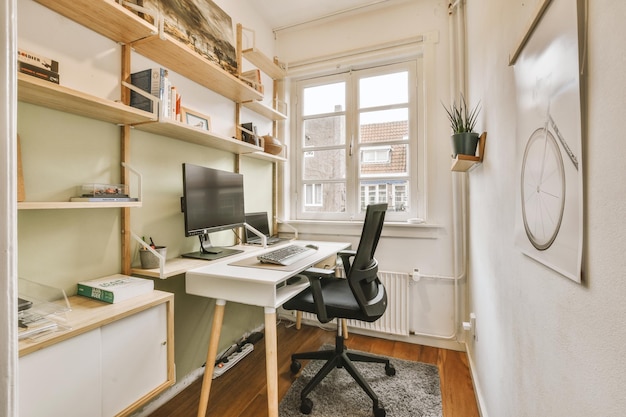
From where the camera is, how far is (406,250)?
2479 mm

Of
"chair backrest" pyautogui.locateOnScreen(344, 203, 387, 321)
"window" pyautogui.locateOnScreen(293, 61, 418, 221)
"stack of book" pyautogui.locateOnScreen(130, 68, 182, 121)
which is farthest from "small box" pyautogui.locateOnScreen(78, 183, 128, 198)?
"window" pyautogui.locateOnScreen(293, 61, 418, 221)

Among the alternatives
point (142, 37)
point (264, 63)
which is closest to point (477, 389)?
point (142, 37)

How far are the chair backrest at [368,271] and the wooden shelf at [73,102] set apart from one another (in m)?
1.23

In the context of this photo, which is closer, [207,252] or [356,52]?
[207,252]

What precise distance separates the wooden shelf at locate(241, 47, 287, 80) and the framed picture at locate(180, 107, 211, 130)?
0.74 m

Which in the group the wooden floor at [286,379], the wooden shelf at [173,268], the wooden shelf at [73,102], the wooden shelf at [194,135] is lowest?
the wooden floor at [286,379]

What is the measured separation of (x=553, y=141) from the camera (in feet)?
2.13

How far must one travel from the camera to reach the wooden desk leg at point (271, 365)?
4.30 ft

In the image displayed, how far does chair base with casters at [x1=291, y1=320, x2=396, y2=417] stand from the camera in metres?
1.60

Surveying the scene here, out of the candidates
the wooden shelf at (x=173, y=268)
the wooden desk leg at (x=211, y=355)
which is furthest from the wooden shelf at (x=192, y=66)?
the wooden desk leg at (x=211, y=355)

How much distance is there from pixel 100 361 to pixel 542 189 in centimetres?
148

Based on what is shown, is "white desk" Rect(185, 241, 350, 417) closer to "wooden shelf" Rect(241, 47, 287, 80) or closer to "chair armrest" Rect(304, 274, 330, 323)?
"chair armrest" Rect(304, 274, 330, 323)

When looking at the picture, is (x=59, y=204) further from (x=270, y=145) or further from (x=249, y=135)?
(x=270, y=145)

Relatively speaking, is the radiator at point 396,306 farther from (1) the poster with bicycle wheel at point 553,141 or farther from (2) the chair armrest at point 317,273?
(1) the poster with bicycle wheel at point 553,141
